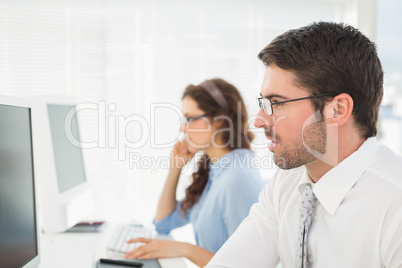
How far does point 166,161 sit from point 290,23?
1.35m

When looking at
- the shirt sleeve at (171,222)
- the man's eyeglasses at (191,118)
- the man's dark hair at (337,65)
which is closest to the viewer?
the man's dark hair at (337,65)

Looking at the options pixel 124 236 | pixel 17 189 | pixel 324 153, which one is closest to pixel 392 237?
pixel 324 153

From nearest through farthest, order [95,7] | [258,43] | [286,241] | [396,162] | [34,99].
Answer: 1. [396,162]
2. [286,241]
3. [34,99]
4. [95,7]
5. [258,43]

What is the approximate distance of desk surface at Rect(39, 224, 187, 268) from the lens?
147 cm

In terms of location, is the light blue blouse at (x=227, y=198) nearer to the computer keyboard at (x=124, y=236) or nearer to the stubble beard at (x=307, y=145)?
the computer keyboard at (x=124, y=236)

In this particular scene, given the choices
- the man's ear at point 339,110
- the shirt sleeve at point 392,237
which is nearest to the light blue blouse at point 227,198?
the man's ear at point 339,110

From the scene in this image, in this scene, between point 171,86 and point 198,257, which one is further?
point 171,86

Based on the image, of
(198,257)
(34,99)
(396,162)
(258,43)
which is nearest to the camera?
(396,162)

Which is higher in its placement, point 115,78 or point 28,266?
point 115,78

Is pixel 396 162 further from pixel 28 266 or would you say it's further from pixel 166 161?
pixel 166 161

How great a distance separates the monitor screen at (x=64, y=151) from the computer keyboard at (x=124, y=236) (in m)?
0.28

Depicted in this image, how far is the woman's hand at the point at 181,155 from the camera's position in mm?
2180

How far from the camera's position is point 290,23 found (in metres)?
2.93

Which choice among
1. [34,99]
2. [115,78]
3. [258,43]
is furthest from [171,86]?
[34,99]
